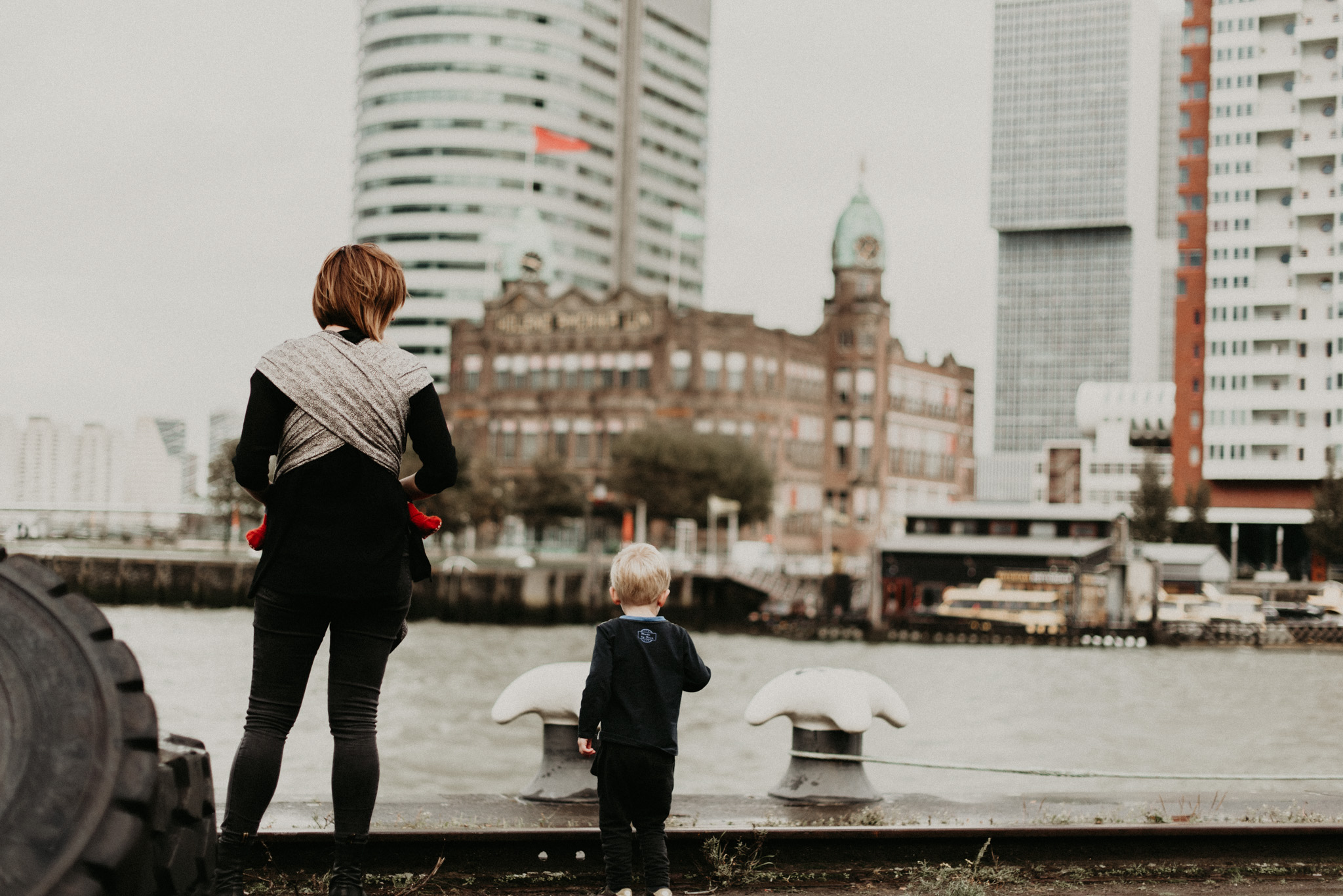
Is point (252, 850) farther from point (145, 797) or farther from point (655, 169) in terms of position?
point (655, 169)

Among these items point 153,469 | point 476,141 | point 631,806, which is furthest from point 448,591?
point 476,141

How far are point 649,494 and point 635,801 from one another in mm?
80870

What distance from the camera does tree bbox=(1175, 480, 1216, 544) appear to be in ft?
323

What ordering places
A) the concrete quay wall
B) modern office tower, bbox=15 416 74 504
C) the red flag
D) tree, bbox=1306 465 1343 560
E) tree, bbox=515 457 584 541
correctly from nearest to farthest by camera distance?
the concrete quay wall < modern office tower, bbox=15 416 74 504 < tree, bbox=1306 465 1343 560 < tree, bbox=515 457 584 541 < the red flag

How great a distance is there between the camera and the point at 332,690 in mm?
4805

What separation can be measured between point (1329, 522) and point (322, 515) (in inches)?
3822

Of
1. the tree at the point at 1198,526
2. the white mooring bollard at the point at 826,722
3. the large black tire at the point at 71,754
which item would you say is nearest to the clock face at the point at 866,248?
the tree at the point at 1198,526

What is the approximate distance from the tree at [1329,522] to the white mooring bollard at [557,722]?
9276 cm

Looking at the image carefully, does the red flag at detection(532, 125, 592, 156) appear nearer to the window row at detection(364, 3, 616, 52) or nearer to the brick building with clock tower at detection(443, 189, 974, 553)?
the brick building with clock tower at detection(443, 189, 974, 553)

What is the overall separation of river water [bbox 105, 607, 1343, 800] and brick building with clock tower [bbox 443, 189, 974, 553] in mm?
33064

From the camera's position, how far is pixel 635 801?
18.3 ft

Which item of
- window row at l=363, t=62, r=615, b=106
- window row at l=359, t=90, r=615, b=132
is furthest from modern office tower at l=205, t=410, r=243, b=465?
window row at l=363, t=62, r=615, b=106

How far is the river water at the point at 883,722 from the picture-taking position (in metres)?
26.0

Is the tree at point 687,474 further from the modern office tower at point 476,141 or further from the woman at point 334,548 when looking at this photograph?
the woman at point 334,548
